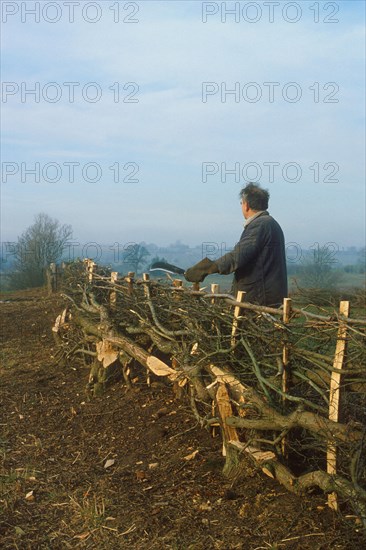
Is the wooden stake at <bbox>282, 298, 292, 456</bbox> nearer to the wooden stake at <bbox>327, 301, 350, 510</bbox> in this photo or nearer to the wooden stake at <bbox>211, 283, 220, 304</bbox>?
the wooden stake at <bbox>327, 301, 350, 510</bbox>

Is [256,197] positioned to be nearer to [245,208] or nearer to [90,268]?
[245,208]

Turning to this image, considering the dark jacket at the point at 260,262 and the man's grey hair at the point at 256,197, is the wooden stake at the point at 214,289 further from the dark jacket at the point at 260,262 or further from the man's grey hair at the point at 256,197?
the man's grey hair at the point at 256,197

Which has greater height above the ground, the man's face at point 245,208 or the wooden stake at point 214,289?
the man's face at point 245,208

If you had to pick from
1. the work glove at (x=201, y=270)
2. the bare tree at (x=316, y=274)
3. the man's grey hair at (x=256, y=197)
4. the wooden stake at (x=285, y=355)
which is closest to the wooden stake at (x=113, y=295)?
the work glove at (x=201, y=270)

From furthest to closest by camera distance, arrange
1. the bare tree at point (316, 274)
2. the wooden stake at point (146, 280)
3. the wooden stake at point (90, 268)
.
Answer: the bare tree at point (316, 274) → the wooden stake at point (90, 268) → the wooden stake at point (146, 280)

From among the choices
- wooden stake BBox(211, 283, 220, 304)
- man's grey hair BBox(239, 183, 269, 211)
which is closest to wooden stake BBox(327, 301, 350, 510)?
wooden stake BBox(211, 283, 220, 304)

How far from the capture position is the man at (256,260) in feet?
18.7

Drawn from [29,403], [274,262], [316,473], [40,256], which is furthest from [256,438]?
[40,256]

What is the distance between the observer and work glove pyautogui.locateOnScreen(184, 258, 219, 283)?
5784 mm

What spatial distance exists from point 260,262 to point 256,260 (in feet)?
0.12

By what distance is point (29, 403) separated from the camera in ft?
23.7

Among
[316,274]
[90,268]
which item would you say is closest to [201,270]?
[90,268]

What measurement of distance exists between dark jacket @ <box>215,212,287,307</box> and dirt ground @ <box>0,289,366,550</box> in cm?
123

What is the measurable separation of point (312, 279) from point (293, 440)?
544 inches
